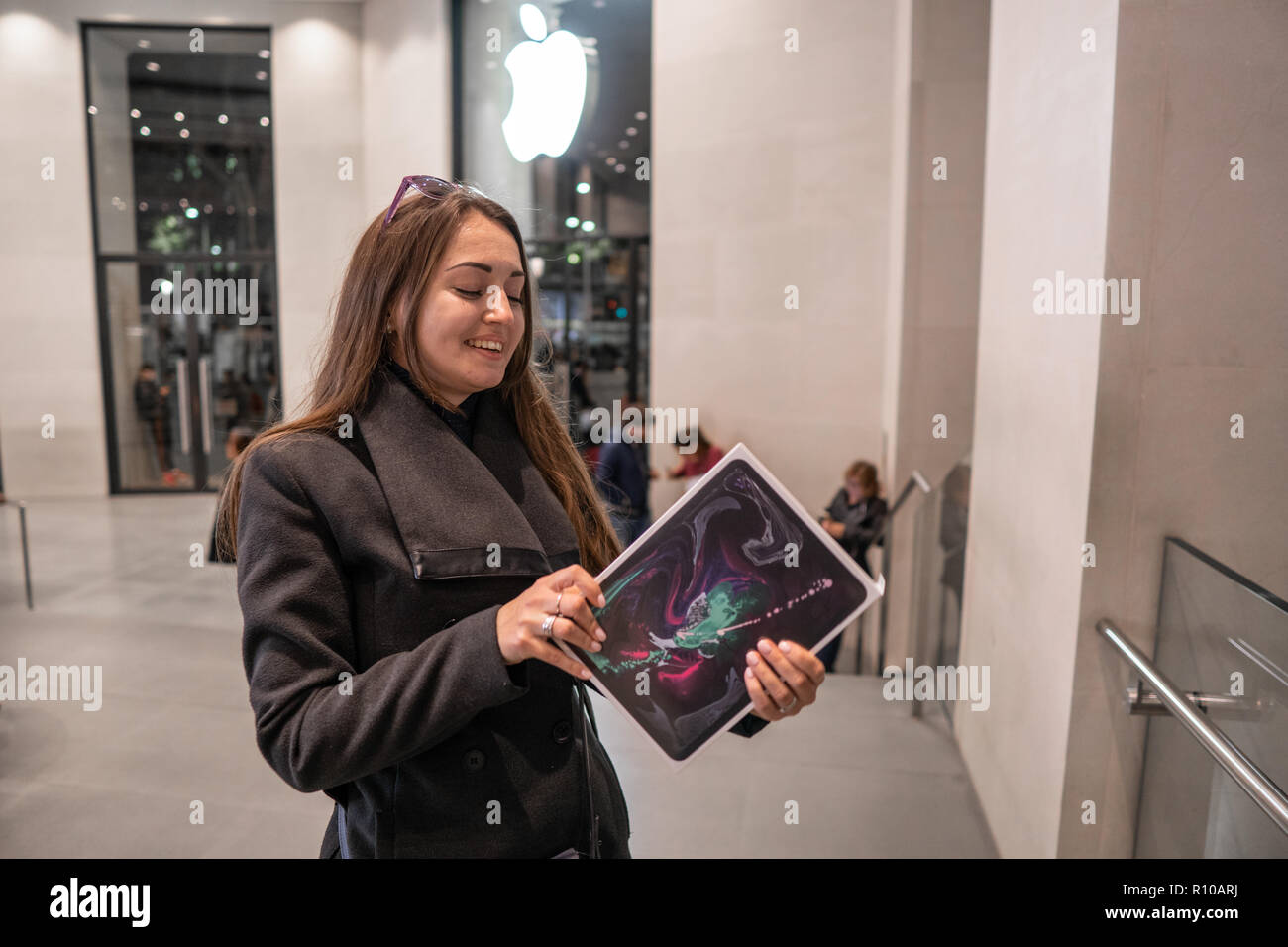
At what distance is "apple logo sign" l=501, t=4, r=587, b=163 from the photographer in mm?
9211

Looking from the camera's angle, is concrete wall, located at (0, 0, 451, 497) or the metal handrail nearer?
the metal handrail

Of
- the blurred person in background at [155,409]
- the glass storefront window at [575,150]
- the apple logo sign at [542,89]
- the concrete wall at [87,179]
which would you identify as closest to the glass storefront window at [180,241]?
the blurred person in background at [155,409]

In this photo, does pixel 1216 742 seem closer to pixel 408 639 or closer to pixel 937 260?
pixel 408 639

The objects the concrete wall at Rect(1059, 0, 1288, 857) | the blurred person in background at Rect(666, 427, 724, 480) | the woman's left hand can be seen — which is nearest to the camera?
the woman's left hand

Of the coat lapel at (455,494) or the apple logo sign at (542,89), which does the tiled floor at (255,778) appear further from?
the apple logo sign at (542,89)

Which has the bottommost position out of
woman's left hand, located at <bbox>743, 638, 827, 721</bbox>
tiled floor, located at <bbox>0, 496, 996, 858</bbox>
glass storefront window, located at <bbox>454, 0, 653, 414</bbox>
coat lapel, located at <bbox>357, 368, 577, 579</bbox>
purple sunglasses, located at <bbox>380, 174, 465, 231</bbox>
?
tiled floor, located at <bbox>0, 496, 996, 858</bbox>

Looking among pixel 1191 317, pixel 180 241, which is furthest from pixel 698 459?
pixel 180 241

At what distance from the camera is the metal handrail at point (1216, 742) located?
1.54 metres

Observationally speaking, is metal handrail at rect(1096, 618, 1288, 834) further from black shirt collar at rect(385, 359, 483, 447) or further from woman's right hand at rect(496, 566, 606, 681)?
black shirt collar at rect(385, 359, 483, 447)

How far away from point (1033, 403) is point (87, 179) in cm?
1145

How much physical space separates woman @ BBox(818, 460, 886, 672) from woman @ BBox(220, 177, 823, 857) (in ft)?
14.7

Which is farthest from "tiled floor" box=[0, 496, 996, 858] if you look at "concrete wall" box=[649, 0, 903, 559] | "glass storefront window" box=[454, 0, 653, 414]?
"glass storefront window" box=[454, 0, 653, 414]

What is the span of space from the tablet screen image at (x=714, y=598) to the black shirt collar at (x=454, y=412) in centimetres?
38

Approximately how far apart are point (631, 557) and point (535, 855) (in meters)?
0.48
